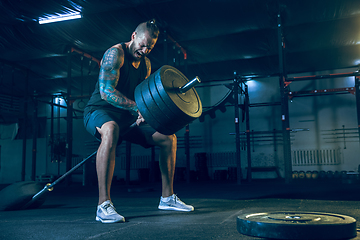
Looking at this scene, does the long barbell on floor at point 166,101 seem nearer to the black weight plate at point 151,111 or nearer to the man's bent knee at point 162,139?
the black weight plate at point 151,111

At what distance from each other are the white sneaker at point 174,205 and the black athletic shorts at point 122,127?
38 centimetres

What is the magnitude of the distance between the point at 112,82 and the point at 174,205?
84 centimetres

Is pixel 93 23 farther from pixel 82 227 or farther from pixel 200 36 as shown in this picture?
pixel 82 227

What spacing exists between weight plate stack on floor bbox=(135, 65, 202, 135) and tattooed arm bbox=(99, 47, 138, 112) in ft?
0.31

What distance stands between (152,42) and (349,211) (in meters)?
1.48

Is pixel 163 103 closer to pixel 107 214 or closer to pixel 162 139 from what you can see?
pixel 162 139

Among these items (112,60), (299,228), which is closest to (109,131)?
(112,60)

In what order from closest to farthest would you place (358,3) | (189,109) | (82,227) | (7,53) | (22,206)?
(82,227)
(189,109)
(22,206)
(358,3)
(7,53)

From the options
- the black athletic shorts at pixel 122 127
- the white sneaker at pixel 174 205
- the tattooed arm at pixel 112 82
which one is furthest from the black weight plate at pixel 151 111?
the white sneaker at pixel 174 205

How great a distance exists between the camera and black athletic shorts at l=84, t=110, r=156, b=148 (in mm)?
1826

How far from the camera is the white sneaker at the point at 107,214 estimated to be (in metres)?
1.51

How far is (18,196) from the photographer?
2.15 m

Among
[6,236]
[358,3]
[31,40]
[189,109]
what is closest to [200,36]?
[358,3]

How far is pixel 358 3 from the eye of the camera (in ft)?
16.3
